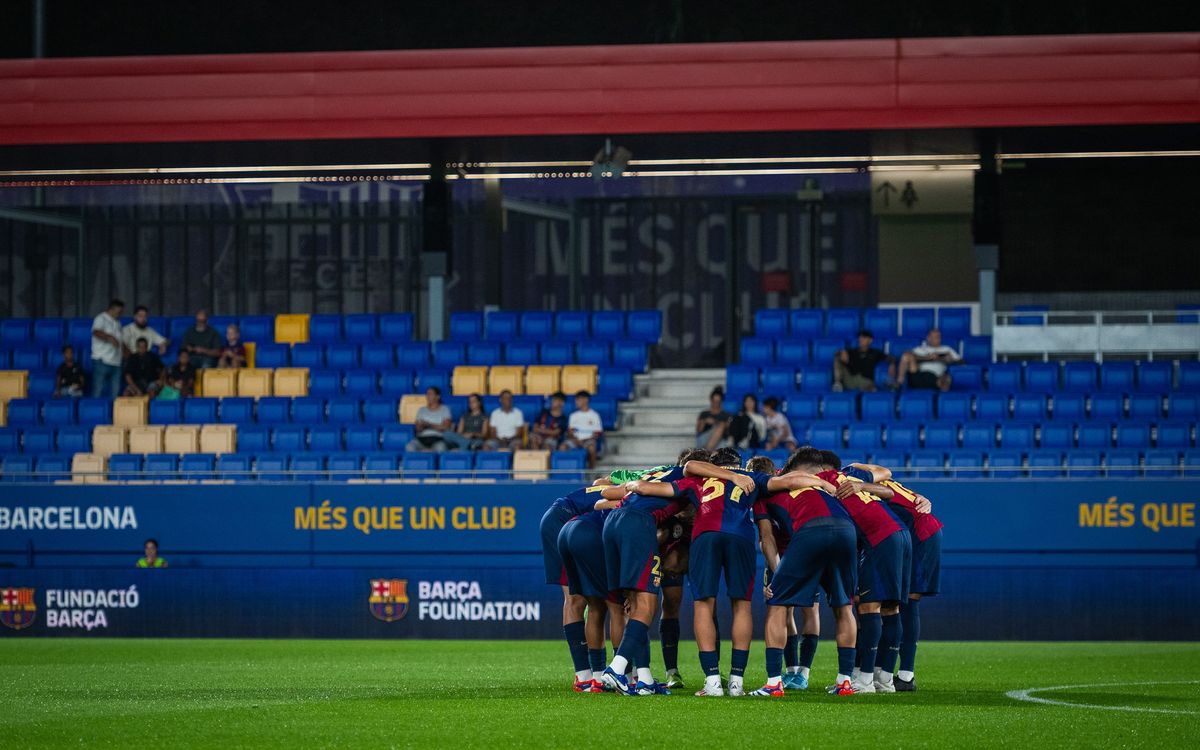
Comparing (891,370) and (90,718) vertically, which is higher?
(891,370)

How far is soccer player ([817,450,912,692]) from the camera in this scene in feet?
35.8

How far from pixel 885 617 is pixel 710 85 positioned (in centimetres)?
1301

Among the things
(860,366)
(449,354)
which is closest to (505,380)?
(449,354)

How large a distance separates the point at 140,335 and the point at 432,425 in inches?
204

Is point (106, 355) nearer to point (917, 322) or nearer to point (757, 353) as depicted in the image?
point (757, 353)

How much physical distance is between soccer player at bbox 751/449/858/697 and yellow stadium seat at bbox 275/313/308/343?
1524 centimetres

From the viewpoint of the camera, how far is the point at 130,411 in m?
23.0

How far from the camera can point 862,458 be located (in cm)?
2045

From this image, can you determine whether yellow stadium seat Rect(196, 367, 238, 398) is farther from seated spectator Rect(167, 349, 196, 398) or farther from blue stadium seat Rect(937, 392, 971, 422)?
blue stadium seat Rect(937, 392, 971, 422)

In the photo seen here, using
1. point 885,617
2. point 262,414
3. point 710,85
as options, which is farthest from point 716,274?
point 885,617

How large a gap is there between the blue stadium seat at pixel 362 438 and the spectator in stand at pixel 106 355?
3.87m

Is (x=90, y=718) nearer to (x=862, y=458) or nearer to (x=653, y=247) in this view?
(x=862, y=458)

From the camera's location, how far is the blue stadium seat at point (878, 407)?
2167cm

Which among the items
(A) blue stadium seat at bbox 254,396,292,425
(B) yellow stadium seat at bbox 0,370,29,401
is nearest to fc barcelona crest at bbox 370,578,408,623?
(A) blue stadium seat at bbox 254,396,292,425
